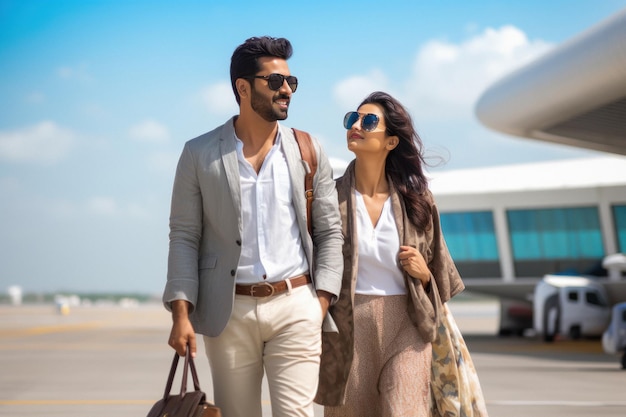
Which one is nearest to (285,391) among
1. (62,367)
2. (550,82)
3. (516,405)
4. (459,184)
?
(516,405)

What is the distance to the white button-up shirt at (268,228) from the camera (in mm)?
4715

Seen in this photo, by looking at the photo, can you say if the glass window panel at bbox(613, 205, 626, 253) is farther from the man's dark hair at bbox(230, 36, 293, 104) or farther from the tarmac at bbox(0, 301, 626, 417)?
the man's dark hair at bbox(230, 36, 293, 104)

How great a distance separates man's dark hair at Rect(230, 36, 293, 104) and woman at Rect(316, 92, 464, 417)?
84 centimetres

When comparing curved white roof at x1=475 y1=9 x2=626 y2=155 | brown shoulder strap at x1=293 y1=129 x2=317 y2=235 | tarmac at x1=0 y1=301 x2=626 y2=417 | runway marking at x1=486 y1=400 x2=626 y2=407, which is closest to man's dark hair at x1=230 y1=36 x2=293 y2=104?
brown shoulder strap at x1=293 y1=129 x2=317 y2=235

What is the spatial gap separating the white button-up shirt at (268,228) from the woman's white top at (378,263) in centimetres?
76

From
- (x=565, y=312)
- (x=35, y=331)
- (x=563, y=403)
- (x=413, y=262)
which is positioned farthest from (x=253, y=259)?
(x=35, y=331)

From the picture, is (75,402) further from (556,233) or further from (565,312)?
(556,233)

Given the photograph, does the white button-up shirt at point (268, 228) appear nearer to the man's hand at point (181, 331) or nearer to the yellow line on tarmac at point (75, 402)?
the man's hand at point (181, 331)

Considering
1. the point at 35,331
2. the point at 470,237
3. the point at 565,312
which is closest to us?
the point at 565,312

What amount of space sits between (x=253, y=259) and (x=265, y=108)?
685mm

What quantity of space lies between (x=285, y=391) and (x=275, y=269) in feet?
1.73

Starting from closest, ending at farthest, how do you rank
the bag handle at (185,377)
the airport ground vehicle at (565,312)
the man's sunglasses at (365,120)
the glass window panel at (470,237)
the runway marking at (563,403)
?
the bag handle at (185,377) → the man's sunglasses at (365,120) → the runway marking at (563,403) → the airport ground vehicle at (565,312) → the glass window panel at (470,237)

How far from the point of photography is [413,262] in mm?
5445

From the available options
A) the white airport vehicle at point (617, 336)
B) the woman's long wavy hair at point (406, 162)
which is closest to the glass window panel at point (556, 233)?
the white airport vehicle at point (617, 336)
